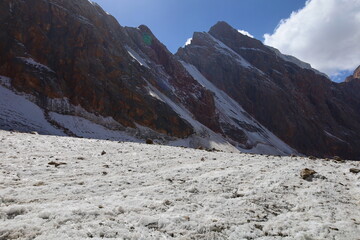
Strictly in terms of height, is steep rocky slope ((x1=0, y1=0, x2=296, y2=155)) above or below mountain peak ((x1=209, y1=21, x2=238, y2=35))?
below

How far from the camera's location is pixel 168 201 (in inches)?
228

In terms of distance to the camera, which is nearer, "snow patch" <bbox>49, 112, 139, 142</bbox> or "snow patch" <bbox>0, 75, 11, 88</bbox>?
"snow patch" <bbox>49, 112, 139, 142</bbox>

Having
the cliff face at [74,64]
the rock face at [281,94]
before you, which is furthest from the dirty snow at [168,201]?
the rock face at [281,94]

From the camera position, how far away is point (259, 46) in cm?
13712

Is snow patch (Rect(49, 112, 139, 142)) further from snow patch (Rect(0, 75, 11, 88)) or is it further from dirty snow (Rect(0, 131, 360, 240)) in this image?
dirty snow (Rect(0, 131, 360, 240))

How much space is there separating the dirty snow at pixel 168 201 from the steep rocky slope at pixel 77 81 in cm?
2240

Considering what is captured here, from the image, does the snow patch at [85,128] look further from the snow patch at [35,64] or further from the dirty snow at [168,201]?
the dirty snow at [168,201]

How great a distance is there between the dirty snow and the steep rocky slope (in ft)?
73.5

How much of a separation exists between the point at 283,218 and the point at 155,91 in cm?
4825

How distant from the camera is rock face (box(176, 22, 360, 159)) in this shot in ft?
333

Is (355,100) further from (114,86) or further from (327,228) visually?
(327,228)

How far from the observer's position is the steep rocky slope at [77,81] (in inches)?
1271

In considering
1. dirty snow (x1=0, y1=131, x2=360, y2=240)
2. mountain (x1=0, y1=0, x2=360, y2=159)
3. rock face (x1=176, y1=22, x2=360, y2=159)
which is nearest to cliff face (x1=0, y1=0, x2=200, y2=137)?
mountain (x1=0, y1=0, x2=360, y2=159)

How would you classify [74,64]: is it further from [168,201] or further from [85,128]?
[168,201]
